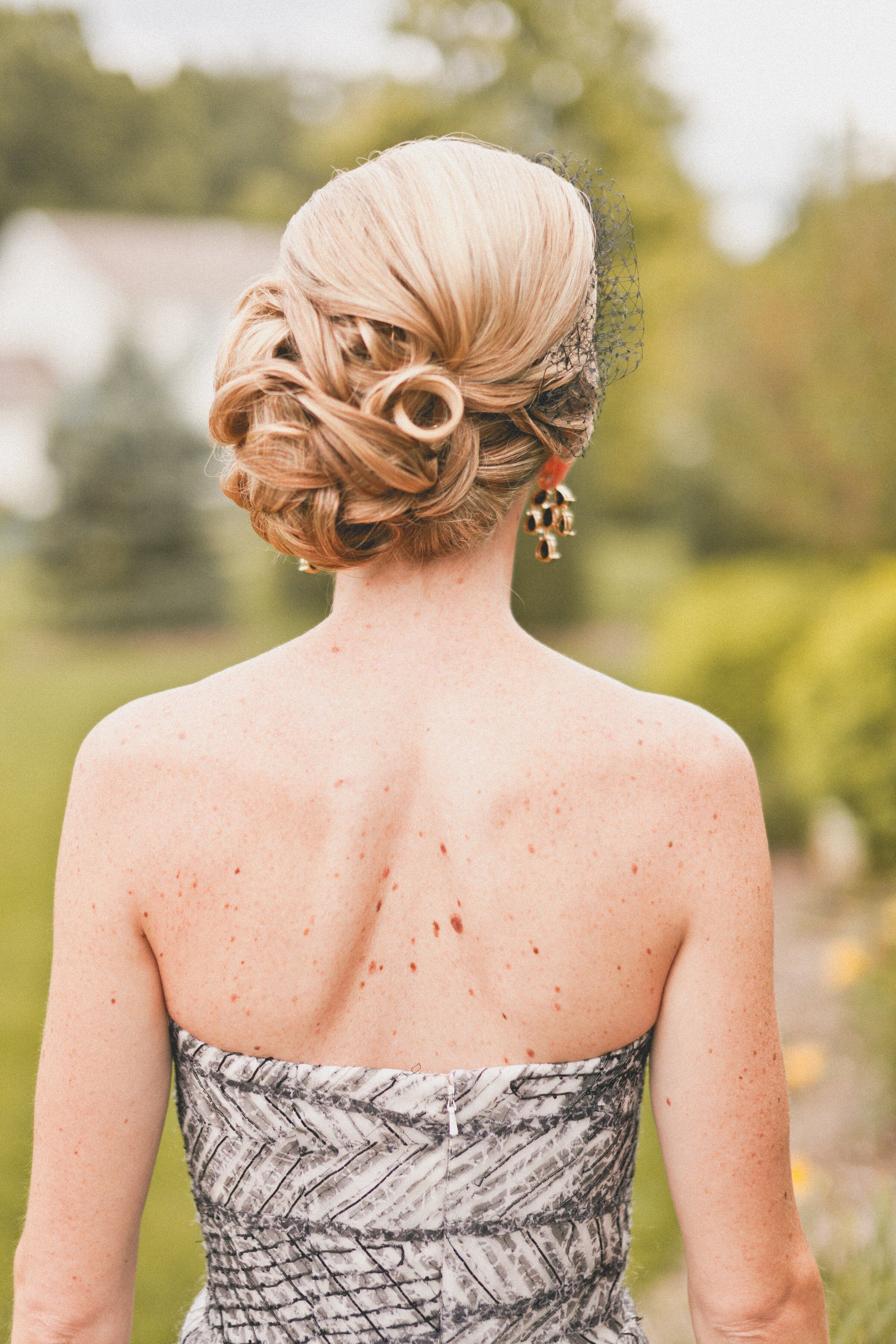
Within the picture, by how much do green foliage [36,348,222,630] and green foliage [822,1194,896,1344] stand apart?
12.1 metres

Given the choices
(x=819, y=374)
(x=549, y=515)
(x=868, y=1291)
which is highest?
(x=819, y=374)

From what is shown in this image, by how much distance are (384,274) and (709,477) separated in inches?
534

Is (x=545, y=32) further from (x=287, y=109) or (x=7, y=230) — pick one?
(x=287, y=109)

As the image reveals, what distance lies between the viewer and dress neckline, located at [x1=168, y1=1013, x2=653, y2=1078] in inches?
49.4

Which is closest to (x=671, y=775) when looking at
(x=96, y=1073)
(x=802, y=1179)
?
(x=96, y=1073)

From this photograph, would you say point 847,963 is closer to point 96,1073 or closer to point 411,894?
point 411,894

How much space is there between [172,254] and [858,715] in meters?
24.7

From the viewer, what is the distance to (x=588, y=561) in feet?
45.6

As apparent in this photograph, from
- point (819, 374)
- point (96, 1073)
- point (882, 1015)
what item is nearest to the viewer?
point (96, 1073)

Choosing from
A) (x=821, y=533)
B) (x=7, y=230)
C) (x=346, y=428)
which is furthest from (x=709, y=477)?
(x=7, y=230)

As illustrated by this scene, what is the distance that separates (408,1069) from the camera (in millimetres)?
1269

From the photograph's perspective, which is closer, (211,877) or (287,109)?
(211,877)

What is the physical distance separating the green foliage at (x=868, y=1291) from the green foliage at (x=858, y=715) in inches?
116

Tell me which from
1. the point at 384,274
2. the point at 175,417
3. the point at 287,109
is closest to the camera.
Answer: the point at 384,274
